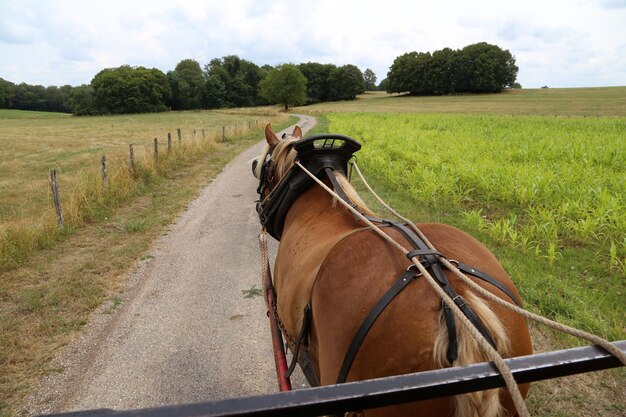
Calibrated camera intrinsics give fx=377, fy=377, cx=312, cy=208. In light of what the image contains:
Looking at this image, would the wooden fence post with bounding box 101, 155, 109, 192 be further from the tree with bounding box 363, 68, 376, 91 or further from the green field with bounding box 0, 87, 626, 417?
the tree with bounding box 363, 68, 376, 91

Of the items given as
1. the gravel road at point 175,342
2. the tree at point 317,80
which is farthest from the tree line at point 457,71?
the gravel road at point 175,342

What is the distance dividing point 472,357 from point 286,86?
76.4m

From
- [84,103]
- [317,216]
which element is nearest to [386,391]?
[317,216]

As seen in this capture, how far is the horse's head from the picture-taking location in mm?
3374

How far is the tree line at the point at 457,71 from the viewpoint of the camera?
239ft

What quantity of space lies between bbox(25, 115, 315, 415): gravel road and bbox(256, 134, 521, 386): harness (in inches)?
49.3

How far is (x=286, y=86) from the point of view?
241 feet

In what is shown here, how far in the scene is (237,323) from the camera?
4.17m

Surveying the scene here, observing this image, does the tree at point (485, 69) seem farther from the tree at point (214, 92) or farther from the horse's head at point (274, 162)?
the horse's head at point (274, 162)

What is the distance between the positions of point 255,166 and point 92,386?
2.50 metres

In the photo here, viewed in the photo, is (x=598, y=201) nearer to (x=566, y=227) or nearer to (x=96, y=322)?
(x=566, y=227)

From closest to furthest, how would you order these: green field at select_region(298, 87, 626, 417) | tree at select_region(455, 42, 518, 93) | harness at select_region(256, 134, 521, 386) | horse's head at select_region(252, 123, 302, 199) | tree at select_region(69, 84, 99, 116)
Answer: harness at select_region(256, 134, 521, 386), green field at select_region(298, 87, 626, 417), horse's head at select_region(252, 123, 302, 199), tree at select_region(455, 42, 518, 93), tree at select_region(69, 84, 99, 116)

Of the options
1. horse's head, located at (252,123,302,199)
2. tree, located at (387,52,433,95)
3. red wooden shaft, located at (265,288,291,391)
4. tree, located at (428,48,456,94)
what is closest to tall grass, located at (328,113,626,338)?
red wooden shaft, located at (265,288,291,391)

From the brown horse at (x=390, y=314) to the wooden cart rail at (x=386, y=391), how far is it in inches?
12.0
